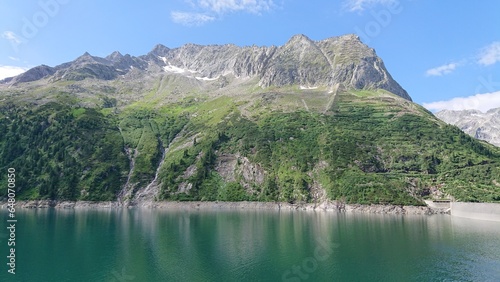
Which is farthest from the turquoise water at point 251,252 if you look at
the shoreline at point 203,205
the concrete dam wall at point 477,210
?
the shoreline at point 203,205

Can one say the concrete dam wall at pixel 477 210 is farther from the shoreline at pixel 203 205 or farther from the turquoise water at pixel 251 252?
the shoreline at pixel 203 205

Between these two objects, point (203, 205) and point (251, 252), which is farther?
point (203, 205)

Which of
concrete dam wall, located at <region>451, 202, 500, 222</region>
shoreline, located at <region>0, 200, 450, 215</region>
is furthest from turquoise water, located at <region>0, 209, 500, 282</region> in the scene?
shoreline, located at <region>0, 200, 450, 215</region>

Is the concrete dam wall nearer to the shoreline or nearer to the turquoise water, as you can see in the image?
the turquoise water

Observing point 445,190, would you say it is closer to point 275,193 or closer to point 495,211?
point 495,211

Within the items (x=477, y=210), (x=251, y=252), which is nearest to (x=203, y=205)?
(x=251, y=252)

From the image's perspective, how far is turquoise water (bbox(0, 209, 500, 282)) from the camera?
5406cm

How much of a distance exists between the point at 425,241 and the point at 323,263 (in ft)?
120

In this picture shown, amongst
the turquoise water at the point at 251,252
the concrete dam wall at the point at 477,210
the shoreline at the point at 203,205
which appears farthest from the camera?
the shoreline at the point at 203,205

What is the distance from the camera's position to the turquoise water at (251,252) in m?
54.1

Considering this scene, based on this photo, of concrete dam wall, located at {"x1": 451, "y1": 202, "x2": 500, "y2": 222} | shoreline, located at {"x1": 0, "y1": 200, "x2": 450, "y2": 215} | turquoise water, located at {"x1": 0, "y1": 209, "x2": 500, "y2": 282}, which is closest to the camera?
turquoise water, located at {"x1": 0, "y1": 209, "x2": 500, "y2": 282}

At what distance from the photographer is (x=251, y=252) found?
6938 centimetres

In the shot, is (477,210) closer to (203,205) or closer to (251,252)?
(251,252)

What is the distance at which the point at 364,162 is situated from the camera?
18188 cm
